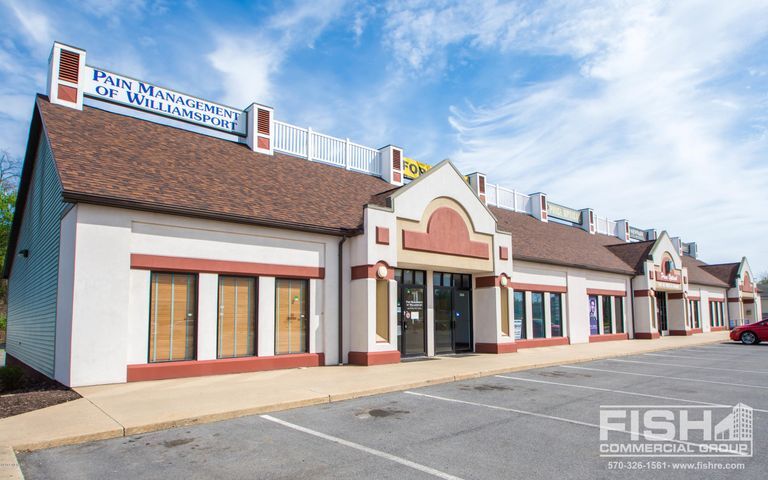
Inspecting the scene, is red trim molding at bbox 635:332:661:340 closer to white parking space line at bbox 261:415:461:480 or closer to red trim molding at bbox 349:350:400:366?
red trim molding at bbox 349:350:400:366

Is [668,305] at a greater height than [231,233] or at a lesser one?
lesser

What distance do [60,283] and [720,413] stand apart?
13.7 meters

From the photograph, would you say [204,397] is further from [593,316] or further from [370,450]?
[593,316]

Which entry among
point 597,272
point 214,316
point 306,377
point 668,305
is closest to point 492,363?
point 306,377

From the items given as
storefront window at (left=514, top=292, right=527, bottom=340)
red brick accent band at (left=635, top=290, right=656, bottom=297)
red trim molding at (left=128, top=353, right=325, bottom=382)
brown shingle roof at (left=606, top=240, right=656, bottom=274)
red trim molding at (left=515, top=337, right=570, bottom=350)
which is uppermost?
brown shingle roof at (left=606, top=240, right=656, bottom=274)

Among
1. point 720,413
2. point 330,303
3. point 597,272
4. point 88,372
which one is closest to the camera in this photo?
point 720,413

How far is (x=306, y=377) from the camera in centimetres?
1232

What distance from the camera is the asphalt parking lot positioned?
5762mm

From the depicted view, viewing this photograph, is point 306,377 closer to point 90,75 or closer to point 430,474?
point 430,474

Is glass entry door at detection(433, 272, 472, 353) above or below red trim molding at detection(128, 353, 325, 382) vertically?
above

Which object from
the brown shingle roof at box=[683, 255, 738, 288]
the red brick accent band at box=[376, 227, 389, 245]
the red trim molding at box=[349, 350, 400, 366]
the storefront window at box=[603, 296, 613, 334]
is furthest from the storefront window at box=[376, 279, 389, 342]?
the brown shingle roof at box=[683, 255, 738, 288]

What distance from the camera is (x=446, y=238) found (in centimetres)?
1736

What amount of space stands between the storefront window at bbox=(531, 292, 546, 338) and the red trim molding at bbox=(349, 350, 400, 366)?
31.7 ft

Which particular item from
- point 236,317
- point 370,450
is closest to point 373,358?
point 236,317
